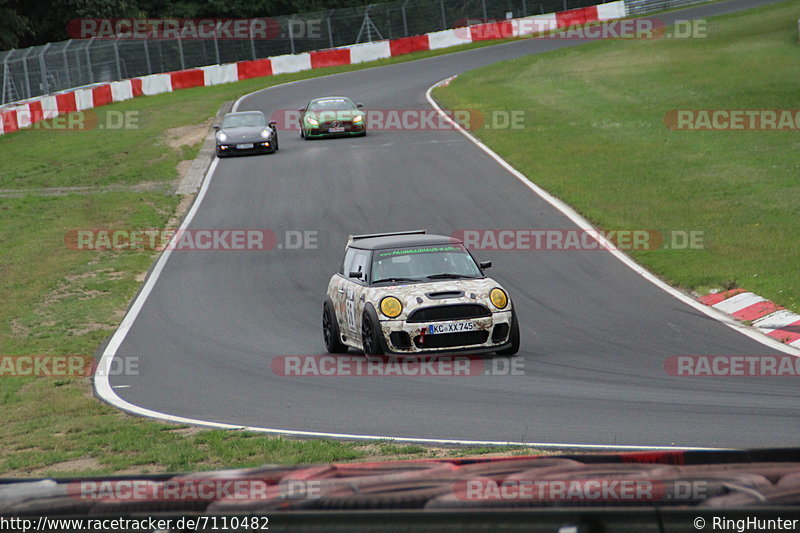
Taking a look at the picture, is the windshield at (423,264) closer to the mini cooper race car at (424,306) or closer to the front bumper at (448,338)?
the mini cooper race car at (424,306)

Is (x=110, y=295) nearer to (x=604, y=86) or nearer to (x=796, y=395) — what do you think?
(x=796, y=395)

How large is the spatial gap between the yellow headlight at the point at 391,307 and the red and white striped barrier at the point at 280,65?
96.2 feet

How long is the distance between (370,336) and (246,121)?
21.2 meters

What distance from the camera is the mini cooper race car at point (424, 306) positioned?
39.8 ft

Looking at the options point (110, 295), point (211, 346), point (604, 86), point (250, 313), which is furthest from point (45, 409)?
point (604, 86)

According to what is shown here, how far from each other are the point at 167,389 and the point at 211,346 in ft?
7.76

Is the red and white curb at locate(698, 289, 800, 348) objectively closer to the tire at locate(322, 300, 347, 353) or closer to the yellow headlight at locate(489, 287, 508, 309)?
the yellow headlight at locate(489, 287, 508, 309)

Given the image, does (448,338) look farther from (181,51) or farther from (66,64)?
(181,51)

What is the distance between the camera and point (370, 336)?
1238 cm

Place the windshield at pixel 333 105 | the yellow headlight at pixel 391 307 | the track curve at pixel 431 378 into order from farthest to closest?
the windshield at pixel 333 105 → the yellow headlight at pixel 391 307 → the track curve at pixel 431 378

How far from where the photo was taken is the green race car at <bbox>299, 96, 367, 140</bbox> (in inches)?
1325

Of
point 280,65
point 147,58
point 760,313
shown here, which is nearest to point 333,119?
point 280,65

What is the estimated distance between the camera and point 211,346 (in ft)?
46.4

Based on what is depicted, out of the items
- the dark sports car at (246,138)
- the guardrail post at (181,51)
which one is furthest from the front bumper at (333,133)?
the guardrail post at (181,51)
